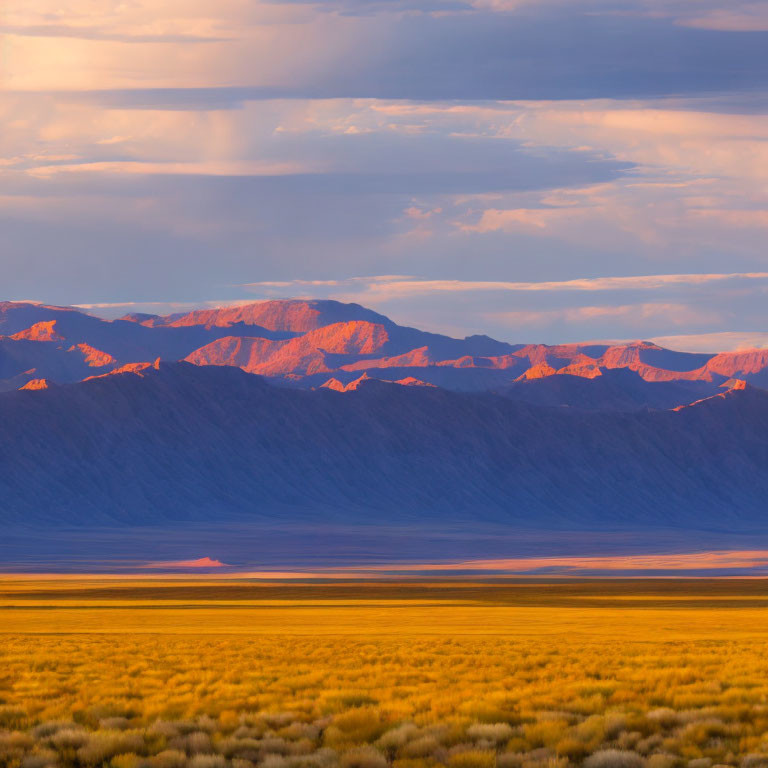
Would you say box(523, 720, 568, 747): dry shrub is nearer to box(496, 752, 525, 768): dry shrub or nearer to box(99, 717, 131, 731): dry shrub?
box(496, 752, 525, 768): dry shrub

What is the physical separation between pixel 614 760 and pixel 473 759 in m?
1.56

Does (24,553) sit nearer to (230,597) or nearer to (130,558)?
(130,558)

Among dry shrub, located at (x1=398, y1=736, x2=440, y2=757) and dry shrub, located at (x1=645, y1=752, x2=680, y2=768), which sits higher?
dry shrub, located at (x1=398, y1=736, x2=440, y2=757)

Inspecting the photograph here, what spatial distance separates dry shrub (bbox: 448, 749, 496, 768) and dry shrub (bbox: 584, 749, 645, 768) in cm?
105

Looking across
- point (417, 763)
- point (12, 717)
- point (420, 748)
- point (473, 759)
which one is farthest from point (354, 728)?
point (12, 717)

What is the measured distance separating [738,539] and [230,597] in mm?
119668

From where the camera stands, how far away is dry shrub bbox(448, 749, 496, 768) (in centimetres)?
1453

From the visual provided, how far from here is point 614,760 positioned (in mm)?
14586

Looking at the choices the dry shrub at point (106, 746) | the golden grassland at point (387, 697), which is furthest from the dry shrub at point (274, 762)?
the dry shrub at point (106, 746)

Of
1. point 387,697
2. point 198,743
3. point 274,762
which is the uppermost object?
point 387,697

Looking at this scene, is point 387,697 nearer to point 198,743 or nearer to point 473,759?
point 198,743

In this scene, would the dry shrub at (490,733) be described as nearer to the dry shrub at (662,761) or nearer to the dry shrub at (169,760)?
the dry shrub at (662,761)

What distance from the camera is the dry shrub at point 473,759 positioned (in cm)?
1453

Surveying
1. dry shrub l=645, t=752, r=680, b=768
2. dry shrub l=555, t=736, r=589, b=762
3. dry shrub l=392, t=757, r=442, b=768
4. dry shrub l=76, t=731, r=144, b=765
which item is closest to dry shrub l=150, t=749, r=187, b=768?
dry shrub l=76, t=731, r=144, b=765
